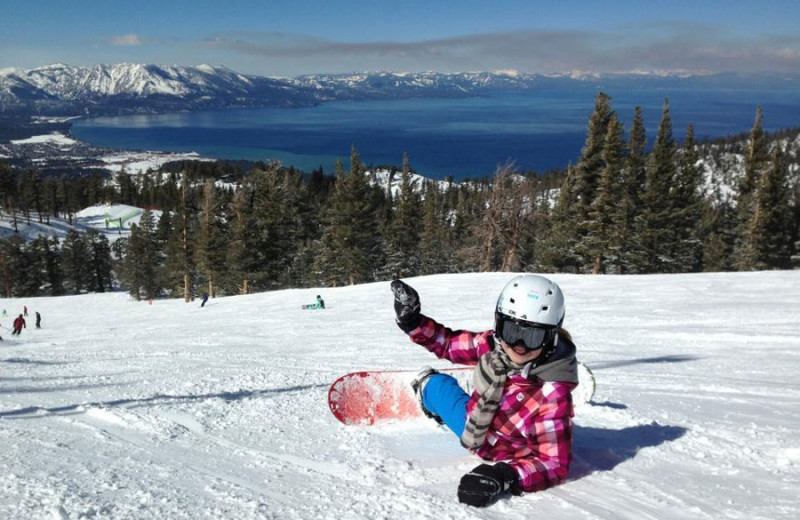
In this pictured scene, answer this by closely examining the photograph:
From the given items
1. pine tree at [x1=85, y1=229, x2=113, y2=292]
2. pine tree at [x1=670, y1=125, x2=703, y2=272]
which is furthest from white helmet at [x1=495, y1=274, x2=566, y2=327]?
pine tree at [x1=85, y1=229, x2=113, y2=292]

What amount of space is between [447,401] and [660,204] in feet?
129

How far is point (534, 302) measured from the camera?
132 inches

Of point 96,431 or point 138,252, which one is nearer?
point 96,431

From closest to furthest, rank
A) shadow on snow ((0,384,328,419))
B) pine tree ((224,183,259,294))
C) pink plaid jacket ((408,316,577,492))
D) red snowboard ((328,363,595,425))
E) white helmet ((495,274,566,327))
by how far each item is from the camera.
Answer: pink plaid jacket ((408,316,577,492))
white helmet ((495,274,566,327))
red snowboard ((328,363,595,425))
shadow on snow ((0,384,328,419))
pine tree ((224,183,259,294))

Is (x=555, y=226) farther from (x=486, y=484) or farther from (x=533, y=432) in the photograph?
(x=486, y=484)

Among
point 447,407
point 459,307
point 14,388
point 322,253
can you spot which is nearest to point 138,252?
point 322,253

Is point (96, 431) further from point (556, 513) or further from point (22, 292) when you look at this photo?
point (22, 292)

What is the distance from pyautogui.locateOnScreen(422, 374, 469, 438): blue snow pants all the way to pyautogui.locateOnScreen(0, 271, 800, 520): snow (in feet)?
0.79

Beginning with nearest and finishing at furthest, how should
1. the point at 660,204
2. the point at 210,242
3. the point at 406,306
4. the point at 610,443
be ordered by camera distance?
the point at 610,443 → the point at 406,306 → the point at 660,204 → the point at 210,242

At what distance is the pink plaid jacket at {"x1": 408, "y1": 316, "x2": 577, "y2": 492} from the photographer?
3207 millimetres

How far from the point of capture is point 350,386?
473cm

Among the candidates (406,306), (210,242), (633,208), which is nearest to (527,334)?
(406,306)

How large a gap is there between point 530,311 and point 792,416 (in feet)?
12.2

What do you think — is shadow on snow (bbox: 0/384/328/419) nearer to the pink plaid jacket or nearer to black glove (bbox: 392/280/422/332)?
black glove (bbox: 392/280/422/332)
